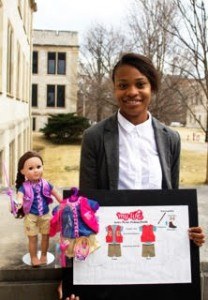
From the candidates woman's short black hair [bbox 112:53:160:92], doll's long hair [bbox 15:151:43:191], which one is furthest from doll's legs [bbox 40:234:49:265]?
woman's short black hair [bbox 112:53:160:92]

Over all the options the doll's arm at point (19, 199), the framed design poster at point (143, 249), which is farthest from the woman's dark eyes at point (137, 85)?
the doll's arm at point (19, 199)

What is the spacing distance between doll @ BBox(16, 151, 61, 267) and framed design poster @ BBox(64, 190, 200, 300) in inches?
27.2

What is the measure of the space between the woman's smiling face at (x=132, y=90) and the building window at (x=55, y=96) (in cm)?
4077

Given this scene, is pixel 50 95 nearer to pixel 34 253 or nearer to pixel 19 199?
pixel 34 253

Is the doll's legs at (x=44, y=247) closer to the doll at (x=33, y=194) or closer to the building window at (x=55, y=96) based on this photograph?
the doll at (x=33, y=194)

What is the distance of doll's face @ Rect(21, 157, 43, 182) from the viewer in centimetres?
305

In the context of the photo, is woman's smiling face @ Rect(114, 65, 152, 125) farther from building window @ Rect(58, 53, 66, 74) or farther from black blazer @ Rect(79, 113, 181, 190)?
building window @ Rect(58, 53, 66, 74)

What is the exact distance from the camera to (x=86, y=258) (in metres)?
2.45

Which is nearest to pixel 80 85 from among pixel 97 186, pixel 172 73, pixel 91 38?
pixel 91 38

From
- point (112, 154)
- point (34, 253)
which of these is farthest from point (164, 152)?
point (34, 253)

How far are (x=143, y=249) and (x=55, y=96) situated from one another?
41471mm

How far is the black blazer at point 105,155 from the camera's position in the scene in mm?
2486

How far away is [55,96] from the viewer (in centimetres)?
4316

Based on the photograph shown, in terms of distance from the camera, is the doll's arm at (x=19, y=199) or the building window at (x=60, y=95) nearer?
the doll's arm at (x=19, y=199)
